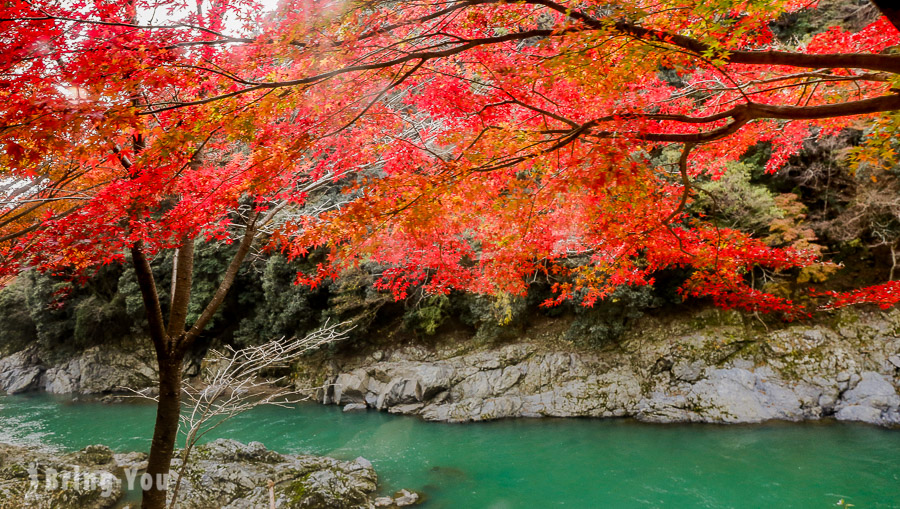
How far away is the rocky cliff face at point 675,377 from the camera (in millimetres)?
8289

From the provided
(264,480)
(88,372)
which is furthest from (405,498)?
(88,372)

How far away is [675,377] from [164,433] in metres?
9.23

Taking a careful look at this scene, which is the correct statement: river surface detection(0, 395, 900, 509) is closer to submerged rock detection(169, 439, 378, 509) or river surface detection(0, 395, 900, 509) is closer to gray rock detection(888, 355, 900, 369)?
submerged rock detection(169, 439, 378, 509)

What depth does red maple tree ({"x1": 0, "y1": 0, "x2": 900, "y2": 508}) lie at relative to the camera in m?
2.57

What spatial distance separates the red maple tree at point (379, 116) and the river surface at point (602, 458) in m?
2.74

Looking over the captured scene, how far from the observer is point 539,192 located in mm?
4102

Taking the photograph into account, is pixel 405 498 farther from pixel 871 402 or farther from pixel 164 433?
pixel 871 402

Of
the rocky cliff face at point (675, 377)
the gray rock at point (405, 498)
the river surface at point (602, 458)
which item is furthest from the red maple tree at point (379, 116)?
the rocky cliff face at point (675, 377)

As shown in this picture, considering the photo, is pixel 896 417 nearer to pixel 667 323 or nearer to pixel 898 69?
pixel 667 323

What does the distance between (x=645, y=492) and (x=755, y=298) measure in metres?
3.12

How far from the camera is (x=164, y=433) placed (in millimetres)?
3713

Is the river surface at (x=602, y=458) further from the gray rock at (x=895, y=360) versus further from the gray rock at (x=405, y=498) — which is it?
the gray rock at (x=895, y=360)

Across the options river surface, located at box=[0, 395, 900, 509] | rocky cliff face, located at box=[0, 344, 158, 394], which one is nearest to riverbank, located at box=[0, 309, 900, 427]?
river surface, located at box=[0, 395, 900, 509]

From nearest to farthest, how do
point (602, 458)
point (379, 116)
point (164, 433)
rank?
1. point (164, 433)
2. point (379, 116)
3. point (602, 458)
